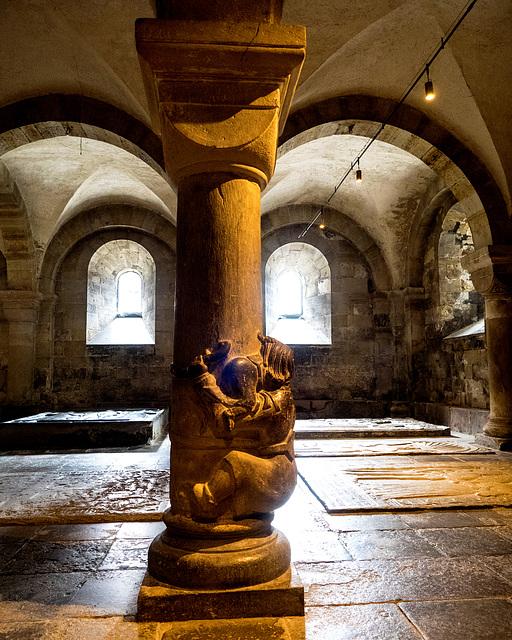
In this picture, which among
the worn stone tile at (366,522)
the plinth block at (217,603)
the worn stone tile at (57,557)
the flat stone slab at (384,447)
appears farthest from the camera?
the flat stone slab at (384,447)

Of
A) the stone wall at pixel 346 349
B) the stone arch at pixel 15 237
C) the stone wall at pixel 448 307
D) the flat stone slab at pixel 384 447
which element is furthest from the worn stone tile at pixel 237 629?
the stone arch at pixel 15 237

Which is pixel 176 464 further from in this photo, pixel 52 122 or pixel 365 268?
pixel 365 268

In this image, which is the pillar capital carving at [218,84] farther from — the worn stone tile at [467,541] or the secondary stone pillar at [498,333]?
the secondary stone pillar at [498,333]

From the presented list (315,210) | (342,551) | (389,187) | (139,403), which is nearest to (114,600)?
(342,551)

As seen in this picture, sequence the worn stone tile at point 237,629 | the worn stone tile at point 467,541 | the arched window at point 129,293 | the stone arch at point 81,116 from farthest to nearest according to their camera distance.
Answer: the arched window at point 129,293, the stone arch at point 81,116, the worn stone tile at point 467,541, the worn stone tile at point 237,629

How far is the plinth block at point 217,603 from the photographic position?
6.28 feet

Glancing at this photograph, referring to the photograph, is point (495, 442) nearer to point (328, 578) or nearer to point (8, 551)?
point (328, 578)

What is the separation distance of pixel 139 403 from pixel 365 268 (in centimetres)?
561

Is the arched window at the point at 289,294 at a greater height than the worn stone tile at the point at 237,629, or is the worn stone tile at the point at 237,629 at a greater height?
the arched window at the point at 289,294

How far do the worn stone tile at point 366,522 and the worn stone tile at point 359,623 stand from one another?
1123mm

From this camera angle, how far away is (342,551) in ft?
9.11

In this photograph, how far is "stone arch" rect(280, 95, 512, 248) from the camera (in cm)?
635

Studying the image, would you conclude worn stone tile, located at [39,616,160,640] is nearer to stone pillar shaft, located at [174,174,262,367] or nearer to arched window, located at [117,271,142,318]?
stone pillar shaft, located at [174,174,262,367]

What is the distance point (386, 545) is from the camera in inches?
113
